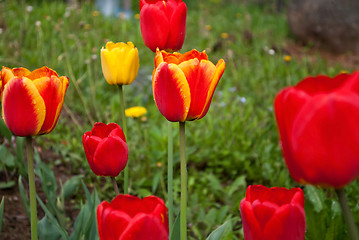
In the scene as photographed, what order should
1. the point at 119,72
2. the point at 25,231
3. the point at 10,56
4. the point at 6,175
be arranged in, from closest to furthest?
the point at 119,72 < the point at 25,231 < the point at 6,175 < the point at 10,56

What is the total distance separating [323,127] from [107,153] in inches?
19.5

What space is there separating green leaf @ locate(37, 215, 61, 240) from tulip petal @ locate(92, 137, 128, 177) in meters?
0.47

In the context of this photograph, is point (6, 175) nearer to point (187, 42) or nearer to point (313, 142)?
point (313, 142)

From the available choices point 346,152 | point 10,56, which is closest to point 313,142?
point 346,152

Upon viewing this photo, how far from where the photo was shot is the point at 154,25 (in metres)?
1.05

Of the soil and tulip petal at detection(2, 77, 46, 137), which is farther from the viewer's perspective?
the soil

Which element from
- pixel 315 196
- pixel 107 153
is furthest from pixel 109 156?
pixel 315 196

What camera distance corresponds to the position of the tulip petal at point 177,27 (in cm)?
105

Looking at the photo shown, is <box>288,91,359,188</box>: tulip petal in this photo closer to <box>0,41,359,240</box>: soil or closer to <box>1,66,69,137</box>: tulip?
<box>1,66,69,137</box>: tulip

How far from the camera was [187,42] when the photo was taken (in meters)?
4.64

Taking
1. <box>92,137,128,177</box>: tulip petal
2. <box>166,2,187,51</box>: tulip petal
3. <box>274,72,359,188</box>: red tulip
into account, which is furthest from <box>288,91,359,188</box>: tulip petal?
<box>166,2,187,51</box>: tulip petal

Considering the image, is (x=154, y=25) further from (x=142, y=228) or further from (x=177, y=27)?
(x=142, y=228)

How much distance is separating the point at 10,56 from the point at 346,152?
304 centimetres

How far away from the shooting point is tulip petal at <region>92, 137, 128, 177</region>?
895 mm
